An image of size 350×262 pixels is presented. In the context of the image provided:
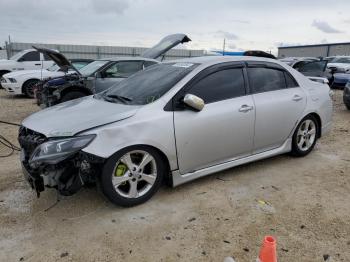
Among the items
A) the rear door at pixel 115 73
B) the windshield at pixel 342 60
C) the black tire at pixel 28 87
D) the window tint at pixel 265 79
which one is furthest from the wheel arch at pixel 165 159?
the windshield at pixel 342 60

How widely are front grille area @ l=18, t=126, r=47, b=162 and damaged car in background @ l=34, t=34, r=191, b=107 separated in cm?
398

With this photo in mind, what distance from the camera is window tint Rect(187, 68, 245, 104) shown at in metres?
3.97

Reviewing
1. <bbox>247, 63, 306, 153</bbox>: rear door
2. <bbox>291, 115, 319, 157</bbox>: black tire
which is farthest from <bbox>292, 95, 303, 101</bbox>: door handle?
<bbox>291, 115, 319, 157</bbox>: black tire

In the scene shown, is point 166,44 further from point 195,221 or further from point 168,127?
point 195,221

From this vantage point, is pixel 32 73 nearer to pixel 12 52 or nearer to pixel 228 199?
pixel 228 199

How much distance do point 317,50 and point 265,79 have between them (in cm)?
4058

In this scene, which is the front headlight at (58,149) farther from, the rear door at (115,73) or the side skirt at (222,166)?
the rear door at (115,73)

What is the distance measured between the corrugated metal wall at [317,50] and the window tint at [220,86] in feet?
118

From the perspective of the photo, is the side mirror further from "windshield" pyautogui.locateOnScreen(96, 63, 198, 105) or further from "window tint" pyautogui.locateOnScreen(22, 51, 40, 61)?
"window tint" pyautogui.locateOnScreen(22, 51, 40, 61)

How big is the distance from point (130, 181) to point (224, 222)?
3.29ft

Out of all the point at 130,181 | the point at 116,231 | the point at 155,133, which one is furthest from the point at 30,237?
the point at 155,133

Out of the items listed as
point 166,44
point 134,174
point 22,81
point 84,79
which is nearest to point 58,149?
point 134,174

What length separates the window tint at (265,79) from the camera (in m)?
4.45

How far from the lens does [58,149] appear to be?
10.5ft
